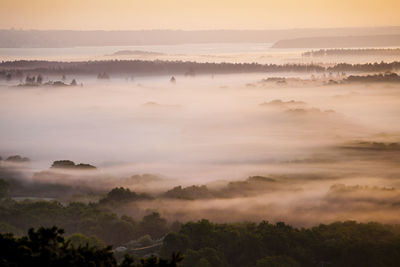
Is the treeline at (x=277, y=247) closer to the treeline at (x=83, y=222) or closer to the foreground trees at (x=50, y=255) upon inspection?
the treeline at (x=83, y=222)

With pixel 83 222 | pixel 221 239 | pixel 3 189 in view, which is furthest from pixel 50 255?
pixel 3 189

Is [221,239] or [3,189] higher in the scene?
[3,189]

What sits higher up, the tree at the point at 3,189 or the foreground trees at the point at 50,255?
the foreground trees at the point at 50,255

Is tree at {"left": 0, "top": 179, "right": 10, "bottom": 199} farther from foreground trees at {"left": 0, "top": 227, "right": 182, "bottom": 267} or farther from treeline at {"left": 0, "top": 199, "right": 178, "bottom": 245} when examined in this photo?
foreground trees at {"left": 0, "top": 227, "right": 182, "bottom": 267}

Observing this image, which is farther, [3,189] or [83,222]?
[3,189]

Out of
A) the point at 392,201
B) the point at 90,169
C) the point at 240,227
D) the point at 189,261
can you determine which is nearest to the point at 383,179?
the point at 392,201

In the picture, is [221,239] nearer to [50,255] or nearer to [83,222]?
[83,222]

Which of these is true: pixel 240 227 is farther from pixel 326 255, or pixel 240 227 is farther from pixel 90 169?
pixel 90 169

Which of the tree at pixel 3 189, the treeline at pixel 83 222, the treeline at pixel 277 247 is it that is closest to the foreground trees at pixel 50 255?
the treeline at pixel 277 247
